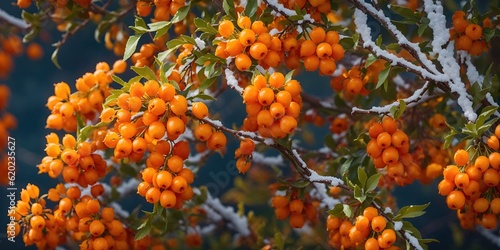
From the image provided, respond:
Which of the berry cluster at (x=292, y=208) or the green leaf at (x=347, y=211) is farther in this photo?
the berry cluster at (x=292, y=208)

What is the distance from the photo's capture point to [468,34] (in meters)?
1.95

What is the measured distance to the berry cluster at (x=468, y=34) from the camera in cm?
194

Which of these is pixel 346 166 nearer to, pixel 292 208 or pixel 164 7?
pixel 292 208

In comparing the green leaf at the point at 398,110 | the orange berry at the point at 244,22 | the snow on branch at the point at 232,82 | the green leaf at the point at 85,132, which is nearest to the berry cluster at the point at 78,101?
the green leaf at the point at 85,132

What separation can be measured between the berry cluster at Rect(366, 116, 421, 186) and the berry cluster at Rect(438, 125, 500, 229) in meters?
0.14

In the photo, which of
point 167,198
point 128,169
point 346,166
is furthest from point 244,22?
point 128,169

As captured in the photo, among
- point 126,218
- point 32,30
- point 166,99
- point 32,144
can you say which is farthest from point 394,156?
point 32,144

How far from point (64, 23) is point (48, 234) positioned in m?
0.93

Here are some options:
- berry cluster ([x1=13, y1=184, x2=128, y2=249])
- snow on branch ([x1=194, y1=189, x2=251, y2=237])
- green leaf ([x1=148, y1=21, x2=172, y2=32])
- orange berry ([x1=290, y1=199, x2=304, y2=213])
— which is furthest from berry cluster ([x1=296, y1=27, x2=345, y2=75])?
snow on branch ([x1=194, y1=189, x2=251, y2=237])

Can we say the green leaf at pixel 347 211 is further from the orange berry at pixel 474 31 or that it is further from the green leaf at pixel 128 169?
the green leaf at pixel 128 169

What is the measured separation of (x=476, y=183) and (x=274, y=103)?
0.57 m

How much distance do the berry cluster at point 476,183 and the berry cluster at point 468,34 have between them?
328 millimetres

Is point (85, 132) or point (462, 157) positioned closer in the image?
point (462, 157)

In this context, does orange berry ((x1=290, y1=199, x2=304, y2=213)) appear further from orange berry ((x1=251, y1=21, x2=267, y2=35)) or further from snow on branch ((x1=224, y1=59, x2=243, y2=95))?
orange berry ((x1=251, y1=21, x2=267, y2=35))
